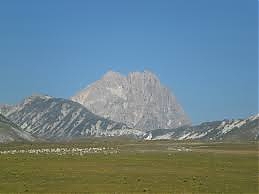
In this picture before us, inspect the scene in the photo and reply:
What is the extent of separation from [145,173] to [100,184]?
1827cm

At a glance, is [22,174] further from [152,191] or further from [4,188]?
[152,191]

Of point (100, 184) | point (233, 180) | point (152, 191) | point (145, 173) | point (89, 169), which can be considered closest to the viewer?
point (152, 191)

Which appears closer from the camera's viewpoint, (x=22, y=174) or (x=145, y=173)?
(x=22, y=174)

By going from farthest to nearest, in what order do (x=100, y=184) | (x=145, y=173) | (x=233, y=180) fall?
(x=145, y=173)
(x=233, y=180)
(x=100, y=184)

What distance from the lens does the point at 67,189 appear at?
Result: 62000 millimetres

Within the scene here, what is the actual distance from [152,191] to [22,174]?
2652cm

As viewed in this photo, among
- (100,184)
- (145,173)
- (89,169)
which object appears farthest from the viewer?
(89,169)

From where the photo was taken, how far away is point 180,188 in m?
63.4

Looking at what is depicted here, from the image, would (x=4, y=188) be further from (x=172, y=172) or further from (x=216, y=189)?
(x=172, y=172)

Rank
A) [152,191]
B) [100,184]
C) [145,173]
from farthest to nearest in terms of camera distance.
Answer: [145,173] → [100,184] → [152,191]

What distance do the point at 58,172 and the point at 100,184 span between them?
17797 millimetres

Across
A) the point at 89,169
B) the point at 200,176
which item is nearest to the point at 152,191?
the point at 200,176

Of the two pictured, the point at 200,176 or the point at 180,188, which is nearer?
the point at 180,188

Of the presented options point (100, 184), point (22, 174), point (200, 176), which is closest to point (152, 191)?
point (100, 184)
